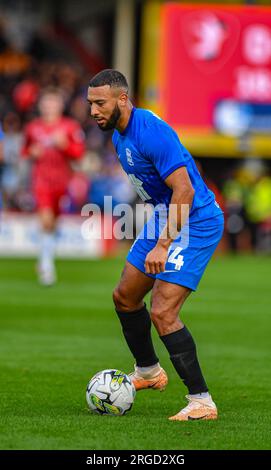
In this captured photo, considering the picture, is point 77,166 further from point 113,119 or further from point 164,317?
point 164,317

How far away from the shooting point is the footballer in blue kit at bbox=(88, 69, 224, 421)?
723cm

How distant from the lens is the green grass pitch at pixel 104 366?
22.0 feet

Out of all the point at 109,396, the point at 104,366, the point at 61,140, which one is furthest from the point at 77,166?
the point at 109,396

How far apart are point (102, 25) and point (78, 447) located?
3170 cm

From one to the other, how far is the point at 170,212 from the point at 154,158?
14.4 inches

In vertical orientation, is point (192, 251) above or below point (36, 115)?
above

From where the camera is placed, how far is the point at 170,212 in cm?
728

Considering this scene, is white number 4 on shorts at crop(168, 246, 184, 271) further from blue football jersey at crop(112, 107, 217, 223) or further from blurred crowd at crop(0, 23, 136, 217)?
blurred crowd at crop(0, 23, 136, 217)

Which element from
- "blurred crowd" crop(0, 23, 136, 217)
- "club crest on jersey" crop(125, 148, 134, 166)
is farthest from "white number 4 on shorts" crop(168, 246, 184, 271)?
"blurred crowd" crop(0, 23, 136, 217)

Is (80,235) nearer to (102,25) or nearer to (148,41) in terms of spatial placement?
(148,41)

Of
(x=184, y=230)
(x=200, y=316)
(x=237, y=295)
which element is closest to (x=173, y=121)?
(x=237, y=295)

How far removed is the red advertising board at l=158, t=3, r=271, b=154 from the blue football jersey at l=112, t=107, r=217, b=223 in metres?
17.4

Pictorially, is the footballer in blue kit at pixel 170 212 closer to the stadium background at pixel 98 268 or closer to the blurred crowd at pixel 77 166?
the stadium background at pixel 98 268

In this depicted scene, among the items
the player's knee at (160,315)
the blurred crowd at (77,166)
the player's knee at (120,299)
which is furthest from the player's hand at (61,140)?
the player's knee at (160,315)
